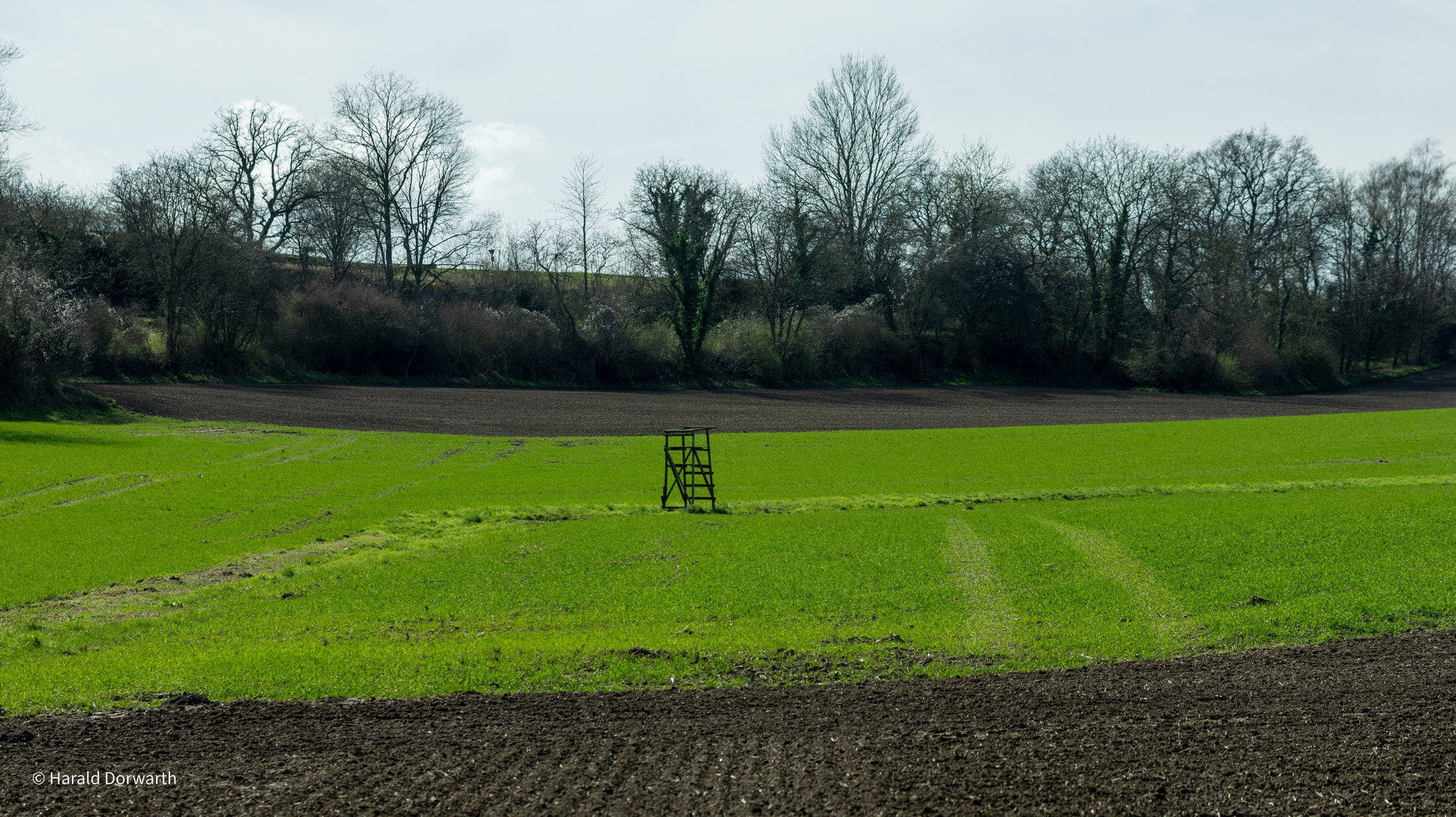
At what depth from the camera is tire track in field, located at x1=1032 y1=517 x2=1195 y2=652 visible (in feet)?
35.3

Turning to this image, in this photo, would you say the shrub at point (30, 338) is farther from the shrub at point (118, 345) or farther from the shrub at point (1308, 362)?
the shrub at point (1308, 362)

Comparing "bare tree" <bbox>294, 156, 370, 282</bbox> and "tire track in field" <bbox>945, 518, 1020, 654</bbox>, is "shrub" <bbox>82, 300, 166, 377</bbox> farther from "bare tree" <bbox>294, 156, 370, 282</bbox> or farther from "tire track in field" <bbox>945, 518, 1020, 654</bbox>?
"tire track in field" <bbox>945, 518, 1020, 654</bbox>

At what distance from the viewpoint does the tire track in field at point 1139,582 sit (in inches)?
424

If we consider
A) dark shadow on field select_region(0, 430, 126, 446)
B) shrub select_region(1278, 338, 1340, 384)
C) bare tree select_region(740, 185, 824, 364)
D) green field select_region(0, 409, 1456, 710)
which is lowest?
green field select_region(0, 409, 1456, 710)

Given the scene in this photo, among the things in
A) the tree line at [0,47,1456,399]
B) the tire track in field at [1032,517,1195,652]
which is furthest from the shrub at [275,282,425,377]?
the tire track in field at [1032,517,1195,652]

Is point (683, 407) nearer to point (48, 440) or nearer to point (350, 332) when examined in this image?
point (350, 332)

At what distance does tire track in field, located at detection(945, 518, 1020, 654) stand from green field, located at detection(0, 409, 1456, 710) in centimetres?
6

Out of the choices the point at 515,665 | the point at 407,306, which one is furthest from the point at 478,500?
the point at 407,306

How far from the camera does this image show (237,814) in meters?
6.00

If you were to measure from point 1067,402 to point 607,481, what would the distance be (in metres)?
36.4

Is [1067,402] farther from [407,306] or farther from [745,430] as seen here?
[407,306]

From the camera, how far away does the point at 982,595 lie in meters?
12.5

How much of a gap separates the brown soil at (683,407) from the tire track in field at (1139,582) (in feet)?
75.2

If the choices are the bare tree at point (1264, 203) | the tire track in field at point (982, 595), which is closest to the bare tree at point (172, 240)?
the tire track in field at point (982, 595)
